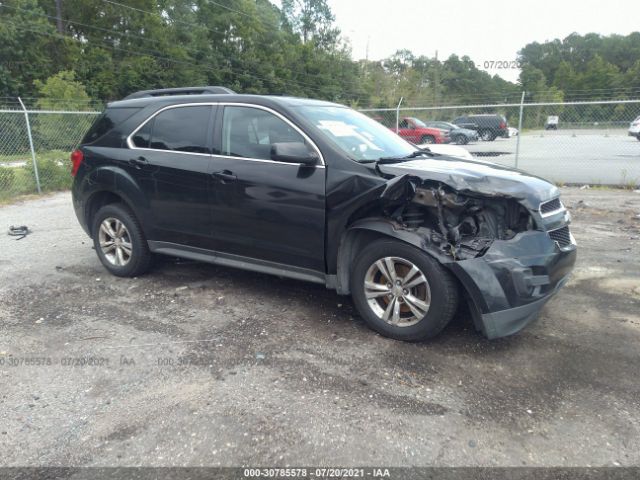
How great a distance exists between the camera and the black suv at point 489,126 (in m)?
26.4

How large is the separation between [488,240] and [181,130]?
297 cm

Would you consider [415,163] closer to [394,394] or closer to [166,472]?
[394,394]

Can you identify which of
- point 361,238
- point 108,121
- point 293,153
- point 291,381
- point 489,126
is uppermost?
point 108,121

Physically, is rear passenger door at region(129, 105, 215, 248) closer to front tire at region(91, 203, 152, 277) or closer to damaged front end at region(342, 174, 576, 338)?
front tire at region(91, 203, 152, 277)

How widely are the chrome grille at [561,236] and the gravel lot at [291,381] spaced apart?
72cm

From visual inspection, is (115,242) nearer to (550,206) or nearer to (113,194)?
(113,194)

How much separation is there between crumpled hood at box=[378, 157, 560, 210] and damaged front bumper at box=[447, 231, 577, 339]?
29 cm

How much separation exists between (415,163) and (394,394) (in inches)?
74.3

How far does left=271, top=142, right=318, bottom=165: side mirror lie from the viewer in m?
3.79

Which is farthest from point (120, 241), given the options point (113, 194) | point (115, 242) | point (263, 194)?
point (263, 194)

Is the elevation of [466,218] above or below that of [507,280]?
above

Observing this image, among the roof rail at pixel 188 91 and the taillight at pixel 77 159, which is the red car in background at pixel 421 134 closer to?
the roof rail at pixel 188 91

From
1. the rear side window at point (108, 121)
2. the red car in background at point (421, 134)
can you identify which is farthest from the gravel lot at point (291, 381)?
the red car in background at point (421, 134)

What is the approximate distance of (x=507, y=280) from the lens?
3.28m
